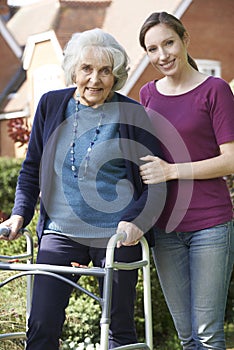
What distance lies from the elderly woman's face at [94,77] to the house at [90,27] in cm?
1132

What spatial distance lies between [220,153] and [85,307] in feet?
8.09

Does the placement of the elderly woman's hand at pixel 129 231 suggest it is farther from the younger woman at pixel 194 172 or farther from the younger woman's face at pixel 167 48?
the younger woman's face at pixel 167 48

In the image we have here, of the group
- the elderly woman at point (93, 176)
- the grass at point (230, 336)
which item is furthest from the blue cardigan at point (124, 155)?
the grass at point (230, 336)

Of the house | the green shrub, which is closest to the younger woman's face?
the green shrub

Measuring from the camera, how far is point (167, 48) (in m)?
3.64

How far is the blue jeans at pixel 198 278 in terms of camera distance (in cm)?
359

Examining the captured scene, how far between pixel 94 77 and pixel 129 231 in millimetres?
720

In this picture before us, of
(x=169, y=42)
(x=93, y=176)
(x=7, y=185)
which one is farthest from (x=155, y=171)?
(x=7, y=185)

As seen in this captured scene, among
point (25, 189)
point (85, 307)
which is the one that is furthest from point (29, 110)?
point (25, 189)

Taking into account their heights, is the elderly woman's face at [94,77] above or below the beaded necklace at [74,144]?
above

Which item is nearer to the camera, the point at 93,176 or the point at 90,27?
the point at 93,176

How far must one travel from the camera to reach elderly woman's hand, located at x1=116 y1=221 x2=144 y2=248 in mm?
3359

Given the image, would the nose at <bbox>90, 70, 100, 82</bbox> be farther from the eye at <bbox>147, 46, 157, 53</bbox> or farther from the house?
the house

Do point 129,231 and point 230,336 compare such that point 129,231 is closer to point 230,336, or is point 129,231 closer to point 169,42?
point 169,42
